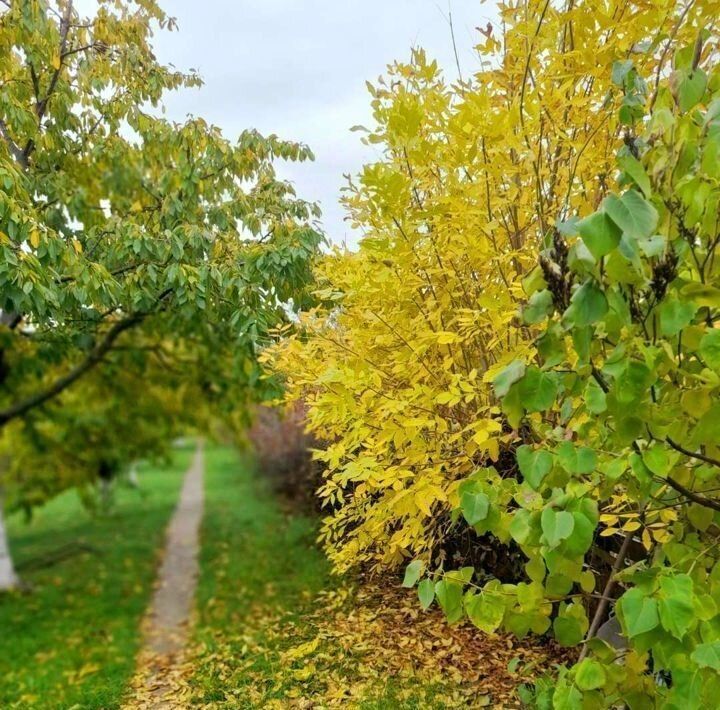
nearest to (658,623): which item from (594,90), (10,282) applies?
(594,90)

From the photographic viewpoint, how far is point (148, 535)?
54.1ft

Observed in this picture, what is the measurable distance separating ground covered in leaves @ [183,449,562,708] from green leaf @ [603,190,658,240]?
242 centimetres

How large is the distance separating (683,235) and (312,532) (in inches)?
263

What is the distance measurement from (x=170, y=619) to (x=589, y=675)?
25.7 feet

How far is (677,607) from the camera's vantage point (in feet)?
7.16

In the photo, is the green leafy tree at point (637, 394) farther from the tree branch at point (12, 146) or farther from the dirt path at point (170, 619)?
the tree branch at point (12, 146)

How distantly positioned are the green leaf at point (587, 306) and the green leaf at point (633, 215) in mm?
231

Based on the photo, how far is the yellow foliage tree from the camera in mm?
3547

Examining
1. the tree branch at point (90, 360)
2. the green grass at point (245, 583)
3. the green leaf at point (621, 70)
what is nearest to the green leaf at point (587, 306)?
the green leaf at point (621, 70)

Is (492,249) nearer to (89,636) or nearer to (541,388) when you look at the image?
(541,388)

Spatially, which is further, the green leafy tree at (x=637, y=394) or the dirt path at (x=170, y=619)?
the dirt path at (x=170, y=619)

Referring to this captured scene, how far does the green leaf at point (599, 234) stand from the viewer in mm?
1985

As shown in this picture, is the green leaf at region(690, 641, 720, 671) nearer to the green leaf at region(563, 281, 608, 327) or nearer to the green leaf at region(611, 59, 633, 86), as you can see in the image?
the green leaf at region(563, 281, 608, 327)

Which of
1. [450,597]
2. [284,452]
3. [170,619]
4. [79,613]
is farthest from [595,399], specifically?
[284,452]
